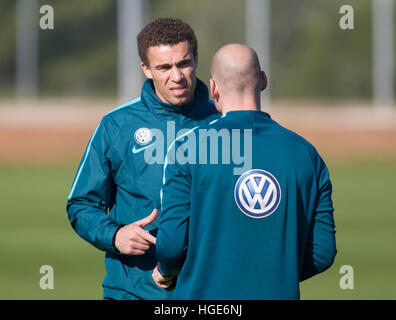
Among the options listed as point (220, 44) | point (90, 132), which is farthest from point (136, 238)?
point (220, 44)

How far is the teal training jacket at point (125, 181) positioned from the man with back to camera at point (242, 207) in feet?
2.17

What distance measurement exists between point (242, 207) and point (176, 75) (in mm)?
1080

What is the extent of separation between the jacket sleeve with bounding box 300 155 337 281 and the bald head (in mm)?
432

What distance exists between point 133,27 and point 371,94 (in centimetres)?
1084

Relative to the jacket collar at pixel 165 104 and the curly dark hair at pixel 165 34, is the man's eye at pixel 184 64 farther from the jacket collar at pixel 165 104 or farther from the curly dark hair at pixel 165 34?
the jacket collar at pixel 165 104

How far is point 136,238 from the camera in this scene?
340cm

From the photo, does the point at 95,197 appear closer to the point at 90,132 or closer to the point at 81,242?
the point at 81,242

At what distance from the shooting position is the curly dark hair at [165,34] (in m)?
3.69

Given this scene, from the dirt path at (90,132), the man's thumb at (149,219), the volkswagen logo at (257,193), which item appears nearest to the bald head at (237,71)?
the volkswagen logo at (257,193)

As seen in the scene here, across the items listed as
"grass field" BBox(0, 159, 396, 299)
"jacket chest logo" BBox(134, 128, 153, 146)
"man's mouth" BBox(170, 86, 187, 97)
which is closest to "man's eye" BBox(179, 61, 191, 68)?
"man's mouth" BBox(170, 86, 187, 97)

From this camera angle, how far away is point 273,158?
288 centimetres

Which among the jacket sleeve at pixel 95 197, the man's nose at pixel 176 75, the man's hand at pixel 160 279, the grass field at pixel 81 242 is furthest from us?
the grass field at pixel 81 242

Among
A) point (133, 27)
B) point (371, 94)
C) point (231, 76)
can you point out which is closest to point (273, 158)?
point (231, 76)
